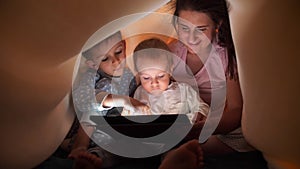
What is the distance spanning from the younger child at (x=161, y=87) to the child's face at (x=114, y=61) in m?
0.04

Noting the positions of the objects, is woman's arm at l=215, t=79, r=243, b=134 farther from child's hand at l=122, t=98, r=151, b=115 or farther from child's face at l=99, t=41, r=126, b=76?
child's face at l=99, t=41, r=126, b=76

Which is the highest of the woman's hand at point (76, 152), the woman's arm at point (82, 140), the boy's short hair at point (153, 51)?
the boy's short hair at point (153, 51)

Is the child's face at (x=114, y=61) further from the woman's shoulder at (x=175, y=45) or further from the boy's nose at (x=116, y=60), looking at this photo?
the woman's shoulder at (x=175, y=45)

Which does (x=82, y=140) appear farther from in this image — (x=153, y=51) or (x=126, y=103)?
(x=153, y=51)

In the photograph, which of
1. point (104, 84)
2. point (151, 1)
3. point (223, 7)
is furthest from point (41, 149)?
point (223, 7)

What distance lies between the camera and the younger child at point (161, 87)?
1140mm

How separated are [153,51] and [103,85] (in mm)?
172

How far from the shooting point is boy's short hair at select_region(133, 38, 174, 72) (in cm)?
114

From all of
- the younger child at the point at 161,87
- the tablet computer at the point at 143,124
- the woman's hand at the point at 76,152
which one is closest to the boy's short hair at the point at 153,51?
the younger child at the point at 161,87

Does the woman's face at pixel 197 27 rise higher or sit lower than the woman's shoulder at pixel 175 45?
higher

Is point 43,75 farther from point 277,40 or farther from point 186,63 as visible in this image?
point 277,40

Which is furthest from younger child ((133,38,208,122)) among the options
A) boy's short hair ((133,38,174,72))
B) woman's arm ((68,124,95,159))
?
woman's arm ((68,124,95,159))

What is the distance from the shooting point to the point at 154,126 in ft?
3.74

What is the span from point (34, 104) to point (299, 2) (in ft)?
2.65
